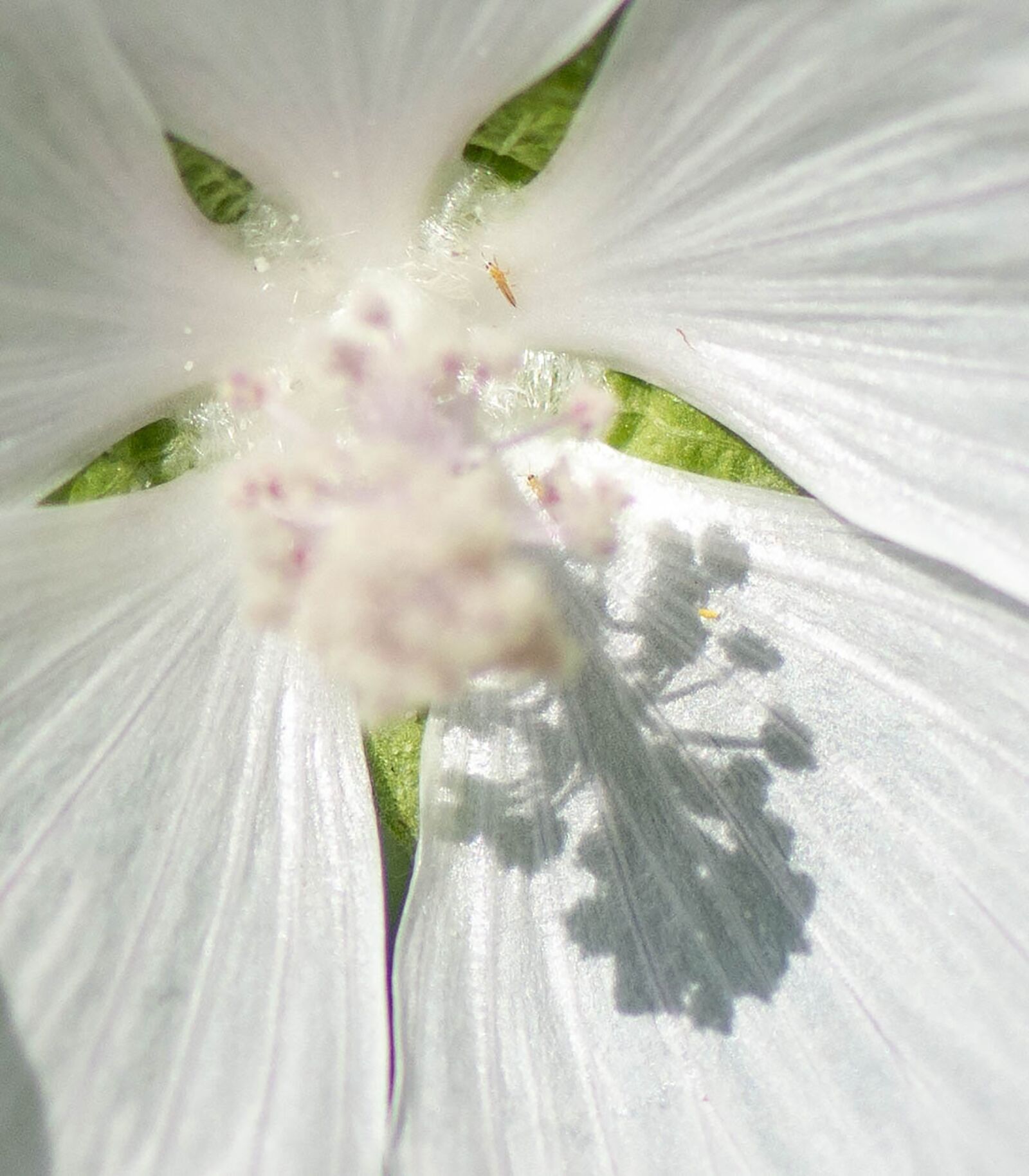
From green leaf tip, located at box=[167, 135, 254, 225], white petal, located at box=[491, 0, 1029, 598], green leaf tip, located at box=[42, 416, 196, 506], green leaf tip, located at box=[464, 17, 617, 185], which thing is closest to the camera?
white petal, located at box=[491, 0, 1029, 598]

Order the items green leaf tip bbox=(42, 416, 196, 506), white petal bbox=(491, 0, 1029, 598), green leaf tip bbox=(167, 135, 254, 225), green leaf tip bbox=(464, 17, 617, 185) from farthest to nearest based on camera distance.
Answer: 1. green leaf tip bbox=(42, 416, 196, 506)
2. green leaf tip bbox=(167, 135, 254, 225)
3. green leaf tip bbox=(464, 17, 617, 185)
4. white petal bbox=(491, 0, 1029, 598)

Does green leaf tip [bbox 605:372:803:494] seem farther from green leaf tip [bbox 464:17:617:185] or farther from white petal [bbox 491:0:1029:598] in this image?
green leaf tip [bbox 464:17:617:185]

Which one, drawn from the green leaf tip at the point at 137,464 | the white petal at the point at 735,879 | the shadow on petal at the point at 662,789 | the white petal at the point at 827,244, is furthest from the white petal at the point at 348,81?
the shadow on petal at the point at 662,789

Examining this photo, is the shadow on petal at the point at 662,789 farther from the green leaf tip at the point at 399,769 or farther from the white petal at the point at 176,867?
the white petal at the point at 176,867

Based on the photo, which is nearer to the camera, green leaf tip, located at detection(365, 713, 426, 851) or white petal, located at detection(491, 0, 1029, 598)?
white petal, located at detection(491, 0, 1029, 598)

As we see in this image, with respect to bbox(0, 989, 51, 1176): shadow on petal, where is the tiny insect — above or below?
above

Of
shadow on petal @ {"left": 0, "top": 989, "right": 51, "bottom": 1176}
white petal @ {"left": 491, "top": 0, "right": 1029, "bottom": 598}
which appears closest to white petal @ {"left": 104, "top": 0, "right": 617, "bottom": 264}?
white petal @ {"left": 491, "top": 0, "right": 1029, "bottom": 598}
